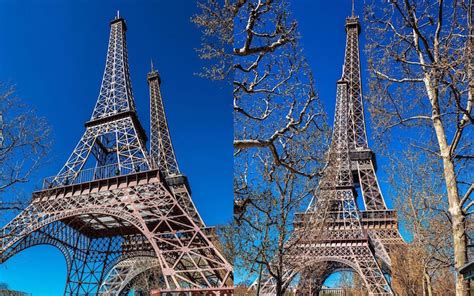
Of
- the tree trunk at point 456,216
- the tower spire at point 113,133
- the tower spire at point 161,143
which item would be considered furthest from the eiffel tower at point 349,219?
the tower spire at point 113,133

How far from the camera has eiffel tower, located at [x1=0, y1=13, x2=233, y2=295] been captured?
8.83 metres

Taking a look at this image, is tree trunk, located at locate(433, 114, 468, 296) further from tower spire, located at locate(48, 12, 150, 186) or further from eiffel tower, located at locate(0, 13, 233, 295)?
tower spire, located at locate(48, 12, 150, 186)

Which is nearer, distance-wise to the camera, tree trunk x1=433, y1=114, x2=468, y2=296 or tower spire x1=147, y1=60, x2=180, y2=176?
tree trunk x1=433, y1=114, x2=468, y2=296

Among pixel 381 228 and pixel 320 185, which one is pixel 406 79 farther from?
pixel 381 228

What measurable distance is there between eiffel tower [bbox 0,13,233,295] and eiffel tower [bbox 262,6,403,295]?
2176 mm

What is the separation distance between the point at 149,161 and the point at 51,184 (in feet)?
8.34

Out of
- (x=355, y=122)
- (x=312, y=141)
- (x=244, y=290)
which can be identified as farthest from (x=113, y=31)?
(x=355, y=122)

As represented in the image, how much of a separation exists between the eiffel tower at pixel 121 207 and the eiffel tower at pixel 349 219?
218cm

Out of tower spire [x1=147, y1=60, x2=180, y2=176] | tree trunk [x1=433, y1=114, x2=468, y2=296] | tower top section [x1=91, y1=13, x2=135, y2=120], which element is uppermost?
tower top section [x1=91, y1=13, x2=135, y2=120]

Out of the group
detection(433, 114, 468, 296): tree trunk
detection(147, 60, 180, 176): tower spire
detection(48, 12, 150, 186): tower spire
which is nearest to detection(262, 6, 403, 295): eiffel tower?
detection(433, 114, 468, 296): tree trunk

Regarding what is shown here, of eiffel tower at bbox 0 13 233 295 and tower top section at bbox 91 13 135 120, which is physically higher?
tower top section at bbox 91 13 135 120

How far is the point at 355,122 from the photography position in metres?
26.5

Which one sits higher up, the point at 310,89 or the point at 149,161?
the point at 149,161

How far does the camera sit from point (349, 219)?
1848cm
